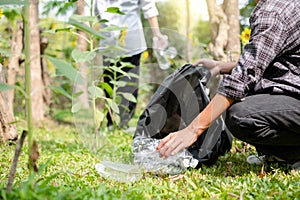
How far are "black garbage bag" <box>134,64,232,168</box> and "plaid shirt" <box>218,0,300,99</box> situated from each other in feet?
1.31

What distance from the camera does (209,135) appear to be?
212cm

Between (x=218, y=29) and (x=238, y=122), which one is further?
(x=218, y=29)

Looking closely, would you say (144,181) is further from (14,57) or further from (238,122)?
(14,57)

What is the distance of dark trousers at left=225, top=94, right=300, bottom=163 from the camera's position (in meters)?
1.76

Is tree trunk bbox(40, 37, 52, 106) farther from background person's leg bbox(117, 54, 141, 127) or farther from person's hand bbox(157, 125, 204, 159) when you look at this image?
person's hand bbox(157, 125, 204, 159)

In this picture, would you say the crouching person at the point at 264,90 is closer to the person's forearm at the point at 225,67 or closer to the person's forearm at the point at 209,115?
the person's forearm at the point at 209,115

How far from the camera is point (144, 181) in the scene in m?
1.75

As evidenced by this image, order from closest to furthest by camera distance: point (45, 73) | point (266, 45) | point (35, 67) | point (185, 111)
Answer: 1. point (266, 45)
2. point (185, 111)
3. point (35, 67)
4. point (45, 73)

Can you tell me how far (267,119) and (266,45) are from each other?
0.30 metres

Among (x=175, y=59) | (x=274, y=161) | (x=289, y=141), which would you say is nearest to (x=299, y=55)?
(x=289, y=141)

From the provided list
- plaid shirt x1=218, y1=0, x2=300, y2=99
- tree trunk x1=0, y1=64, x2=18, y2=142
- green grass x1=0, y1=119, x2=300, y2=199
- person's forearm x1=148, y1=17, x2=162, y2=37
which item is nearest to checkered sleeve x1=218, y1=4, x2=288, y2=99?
plaid shirt x1=218, y1=0, x2=300, y2=99

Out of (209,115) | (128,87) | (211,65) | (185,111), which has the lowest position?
(128,87)

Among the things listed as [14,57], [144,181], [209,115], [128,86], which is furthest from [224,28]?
[144,181]

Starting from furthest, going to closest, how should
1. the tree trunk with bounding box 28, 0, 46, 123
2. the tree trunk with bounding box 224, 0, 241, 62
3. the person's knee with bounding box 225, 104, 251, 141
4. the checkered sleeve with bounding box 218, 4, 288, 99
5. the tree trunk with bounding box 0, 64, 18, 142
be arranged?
1. the tree trunk with bounding box 28, 0, 46, 123
2. the tree trunk with bounding box 224, 0, 241, 62
3. the tree trunk with bounding box 0, 64, 18, 142
4. the person's knee with bounding box 225, 104, 251, 141
5. the checkered sleeve with bounding box 218, 4, 288, 99
